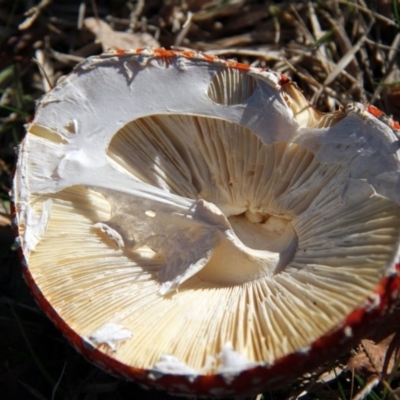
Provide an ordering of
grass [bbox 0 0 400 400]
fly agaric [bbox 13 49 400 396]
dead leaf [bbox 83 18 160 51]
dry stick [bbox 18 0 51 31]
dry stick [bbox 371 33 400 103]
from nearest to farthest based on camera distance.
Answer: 1. fly agaric [bbox 13 49 400 396]
2. grass [bbox 0 0 400 400]
3. dry stick [bbox 371 33 400 103]
4. dead leaf [bbox 83 18 160 51]
5. dry stick [bbox 18 0 51 31]

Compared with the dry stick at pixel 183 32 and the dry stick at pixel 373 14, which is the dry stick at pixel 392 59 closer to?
the dry stick at pixel 373 14

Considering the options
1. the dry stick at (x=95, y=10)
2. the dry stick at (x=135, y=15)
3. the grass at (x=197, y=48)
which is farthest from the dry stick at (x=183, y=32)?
the dry stick at (x=95, y=10)

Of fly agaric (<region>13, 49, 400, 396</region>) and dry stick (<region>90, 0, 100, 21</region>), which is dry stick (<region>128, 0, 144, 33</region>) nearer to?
dry stick (<region>90, 0, 100, 21</region>)

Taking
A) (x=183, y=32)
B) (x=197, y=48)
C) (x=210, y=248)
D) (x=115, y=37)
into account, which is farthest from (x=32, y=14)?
(x=210, y=248)

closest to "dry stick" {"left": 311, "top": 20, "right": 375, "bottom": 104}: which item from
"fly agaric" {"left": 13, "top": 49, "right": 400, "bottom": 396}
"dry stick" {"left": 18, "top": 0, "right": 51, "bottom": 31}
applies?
"fly agaric" {"left": 13, "top": 49, "right": 400, "bottom": 396}

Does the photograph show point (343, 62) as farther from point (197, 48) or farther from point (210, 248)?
point (210, 248)

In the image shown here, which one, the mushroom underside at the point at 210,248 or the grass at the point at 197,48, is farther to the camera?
the grass at the point at 197,48

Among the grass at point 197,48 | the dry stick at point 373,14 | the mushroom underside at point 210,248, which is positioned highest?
the dry stick at point 373,14
